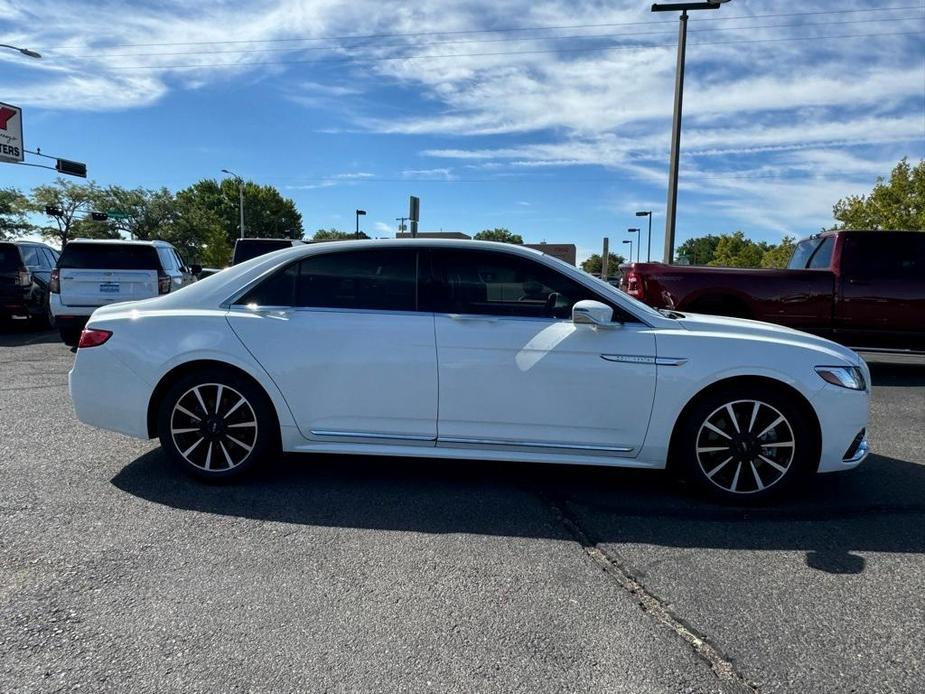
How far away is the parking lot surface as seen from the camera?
2273mm

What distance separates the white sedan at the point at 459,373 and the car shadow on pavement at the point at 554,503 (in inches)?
9.9

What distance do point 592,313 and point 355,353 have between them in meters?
1.48

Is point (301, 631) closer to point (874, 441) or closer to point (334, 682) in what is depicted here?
point (334, 682)

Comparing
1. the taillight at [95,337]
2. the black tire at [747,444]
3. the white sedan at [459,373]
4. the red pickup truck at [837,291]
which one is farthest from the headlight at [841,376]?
the red pickup truck at [837,291]

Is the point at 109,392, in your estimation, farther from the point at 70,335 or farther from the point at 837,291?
the point at 837,291

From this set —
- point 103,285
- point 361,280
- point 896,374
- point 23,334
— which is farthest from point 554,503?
point 23,334

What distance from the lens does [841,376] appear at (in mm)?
3801

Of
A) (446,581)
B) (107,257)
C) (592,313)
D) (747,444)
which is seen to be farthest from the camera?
(107,257)

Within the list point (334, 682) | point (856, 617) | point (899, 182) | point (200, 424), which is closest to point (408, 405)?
point (200, 424)

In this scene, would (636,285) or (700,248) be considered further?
(700,248)

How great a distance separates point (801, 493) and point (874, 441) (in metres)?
1.83

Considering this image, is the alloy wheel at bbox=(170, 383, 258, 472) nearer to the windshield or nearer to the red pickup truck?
the red pickup truck

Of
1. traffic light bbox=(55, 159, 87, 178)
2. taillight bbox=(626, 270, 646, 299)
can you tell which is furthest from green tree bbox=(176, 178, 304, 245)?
taillight bbox=(626, 270, 646, 299)

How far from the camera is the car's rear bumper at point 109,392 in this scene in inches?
161
